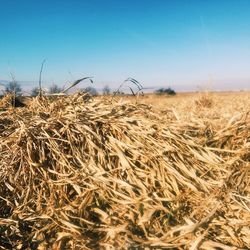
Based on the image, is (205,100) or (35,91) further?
(205,100)

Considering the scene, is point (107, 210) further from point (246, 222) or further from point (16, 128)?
point (16, 128)

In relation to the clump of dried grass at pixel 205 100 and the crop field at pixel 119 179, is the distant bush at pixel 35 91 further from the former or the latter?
the clump of dried grass at pixel 205 100

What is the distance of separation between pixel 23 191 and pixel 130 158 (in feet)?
2.15

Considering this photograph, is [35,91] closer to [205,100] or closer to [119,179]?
[119,179]

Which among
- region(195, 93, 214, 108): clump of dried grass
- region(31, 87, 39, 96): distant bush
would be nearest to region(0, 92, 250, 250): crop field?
region(31, 87, 39, 96): distant bush

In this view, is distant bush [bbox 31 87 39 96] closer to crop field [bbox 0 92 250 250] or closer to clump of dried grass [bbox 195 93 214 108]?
crop field [bbox 0 92 250 250]

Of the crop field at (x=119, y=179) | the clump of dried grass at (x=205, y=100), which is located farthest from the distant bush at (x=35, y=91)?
the clump of dried grass at (x=205, y=100)

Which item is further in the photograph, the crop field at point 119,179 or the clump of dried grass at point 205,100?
the clump of dried grass at point 205,100

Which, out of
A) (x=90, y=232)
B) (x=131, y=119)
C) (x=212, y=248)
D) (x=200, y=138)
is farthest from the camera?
(x=200, y=138)

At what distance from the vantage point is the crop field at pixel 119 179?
1.92m

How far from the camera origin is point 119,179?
224cm

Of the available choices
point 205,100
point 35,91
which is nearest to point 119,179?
point 35,91

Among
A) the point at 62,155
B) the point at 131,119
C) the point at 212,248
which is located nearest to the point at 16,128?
the point at 62,155

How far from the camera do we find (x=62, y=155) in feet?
8.00
